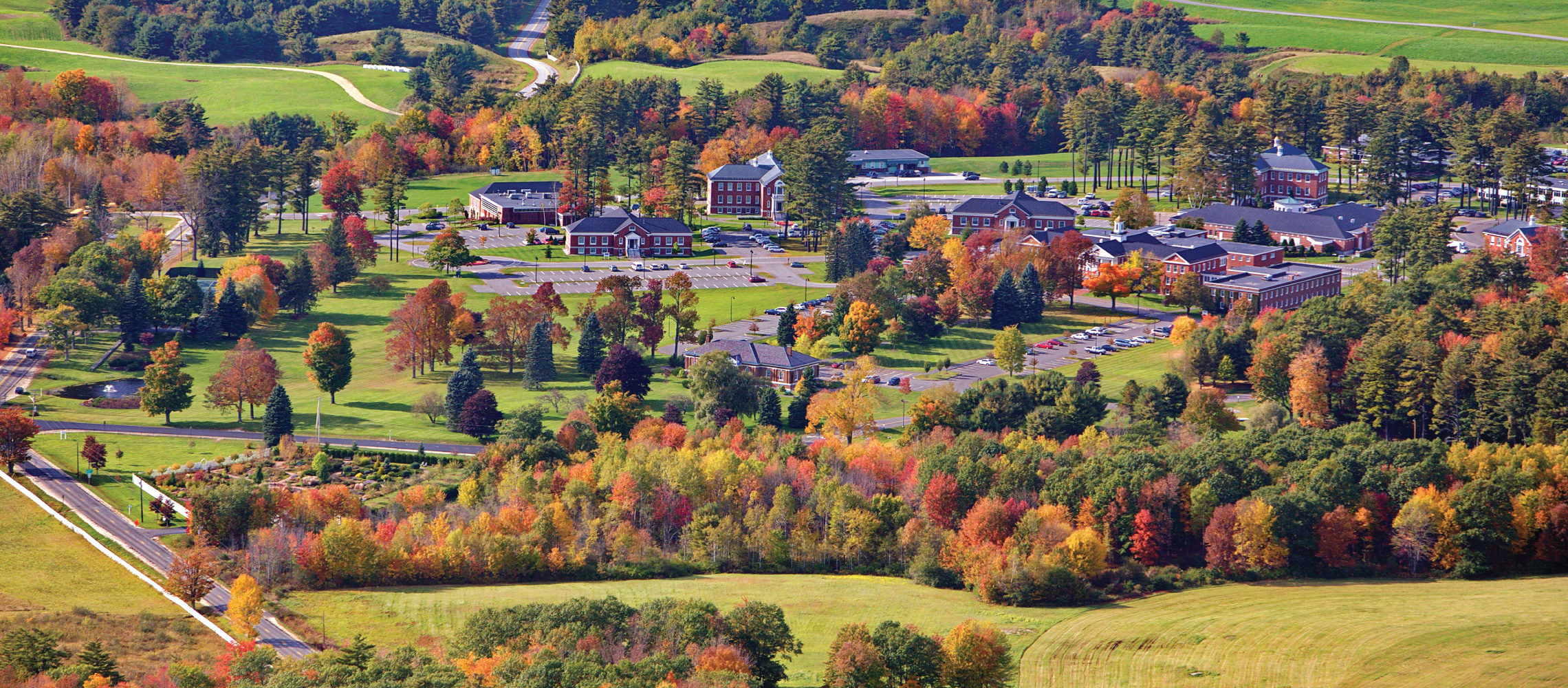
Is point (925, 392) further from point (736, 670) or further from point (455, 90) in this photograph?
point (455, 90)

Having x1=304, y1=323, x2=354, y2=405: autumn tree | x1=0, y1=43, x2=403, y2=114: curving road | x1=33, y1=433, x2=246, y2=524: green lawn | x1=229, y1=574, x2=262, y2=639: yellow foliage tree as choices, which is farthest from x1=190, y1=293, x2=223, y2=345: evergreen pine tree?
x1=0, y1=43, x2=403, y2=114: curving road

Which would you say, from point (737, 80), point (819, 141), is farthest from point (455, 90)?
point (819, 141)

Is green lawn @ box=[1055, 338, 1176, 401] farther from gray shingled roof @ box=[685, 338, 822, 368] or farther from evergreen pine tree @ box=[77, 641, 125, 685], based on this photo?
evergreen pine tree @ box=[77, 641, 125, 685]

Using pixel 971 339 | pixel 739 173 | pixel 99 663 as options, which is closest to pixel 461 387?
pixel 971 339

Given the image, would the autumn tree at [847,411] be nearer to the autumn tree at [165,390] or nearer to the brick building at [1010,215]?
the autumn tree at [165,390]

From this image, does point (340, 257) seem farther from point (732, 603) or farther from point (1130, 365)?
point (732, 603)

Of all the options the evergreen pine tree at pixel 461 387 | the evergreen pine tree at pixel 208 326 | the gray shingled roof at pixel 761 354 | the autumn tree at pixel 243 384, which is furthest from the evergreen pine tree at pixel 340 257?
the gray shingled roof at pixel 761 354

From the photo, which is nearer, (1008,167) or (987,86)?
(1008,167)

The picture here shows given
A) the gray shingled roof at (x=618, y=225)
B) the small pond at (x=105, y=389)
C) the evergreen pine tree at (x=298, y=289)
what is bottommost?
A: the small pond at (x=105, y=389)
